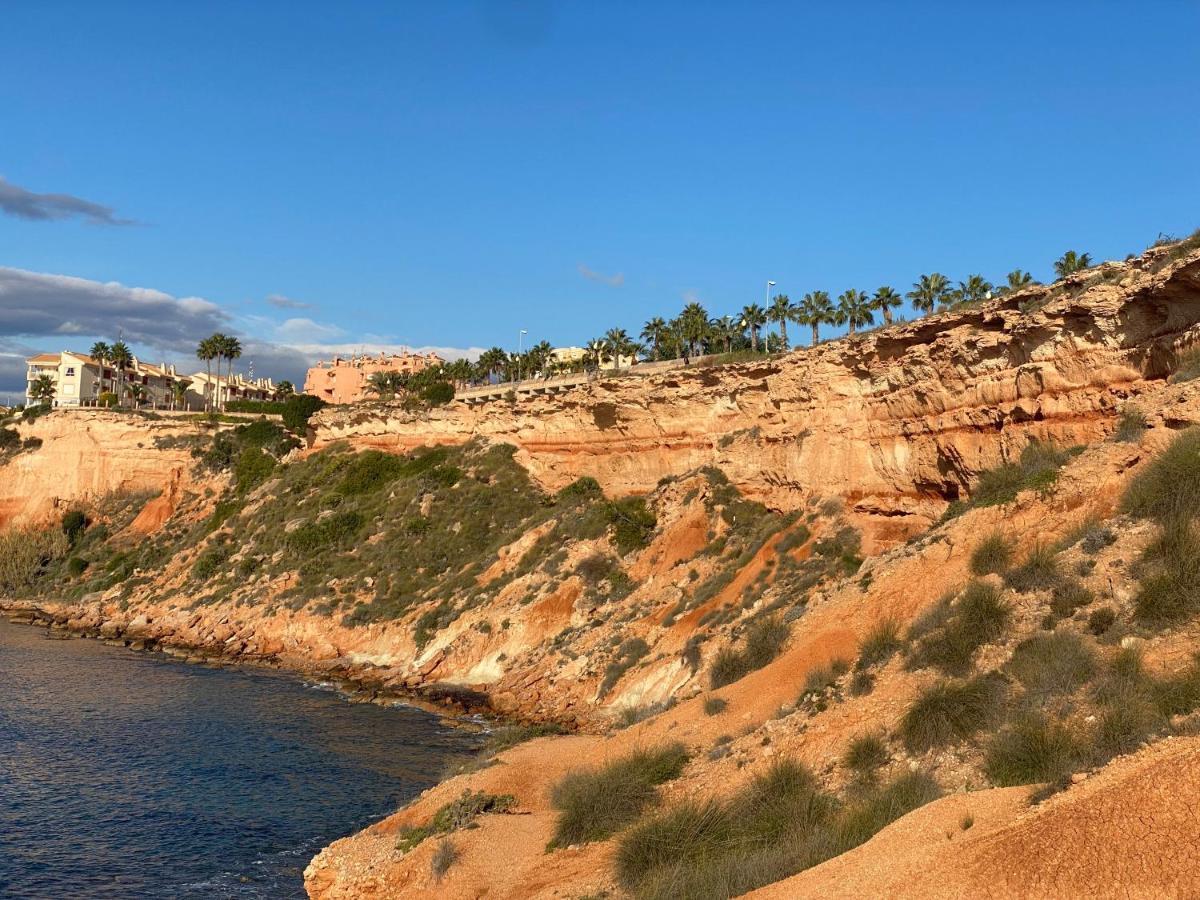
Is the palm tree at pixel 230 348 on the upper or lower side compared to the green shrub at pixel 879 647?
upper

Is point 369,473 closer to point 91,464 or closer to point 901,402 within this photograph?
point 91,464

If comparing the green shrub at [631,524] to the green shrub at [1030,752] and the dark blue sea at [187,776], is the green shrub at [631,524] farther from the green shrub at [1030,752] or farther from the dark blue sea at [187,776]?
the green shrub at [1030,752]

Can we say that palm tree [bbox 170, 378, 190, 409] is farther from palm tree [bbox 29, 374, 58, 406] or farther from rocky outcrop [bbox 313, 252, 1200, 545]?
rocky outcrop [bbox 313, 252, 1200, 545]

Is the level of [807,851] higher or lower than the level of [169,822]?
higher

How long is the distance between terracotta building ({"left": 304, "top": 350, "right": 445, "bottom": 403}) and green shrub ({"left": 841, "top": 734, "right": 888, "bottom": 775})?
338ft

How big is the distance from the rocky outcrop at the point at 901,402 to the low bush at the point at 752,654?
867cm

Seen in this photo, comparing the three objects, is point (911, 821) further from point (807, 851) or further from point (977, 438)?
point (977, 438)

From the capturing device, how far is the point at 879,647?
17891mm

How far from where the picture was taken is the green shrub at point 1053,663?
13461 millimetres

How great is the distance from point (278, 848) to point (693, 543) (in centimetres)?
2165

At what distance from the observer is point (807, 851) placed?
1152 cm

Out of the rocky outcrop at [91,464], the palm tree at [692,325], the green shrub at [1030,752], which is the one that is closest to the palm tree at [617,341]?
the palm tree at [692,325]

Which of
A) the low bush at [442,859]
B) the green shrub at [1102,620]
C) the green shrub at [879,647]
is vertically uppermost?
the green shrub at [1102,620]

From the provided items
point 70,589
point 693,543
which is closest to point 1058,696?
point 693,543
